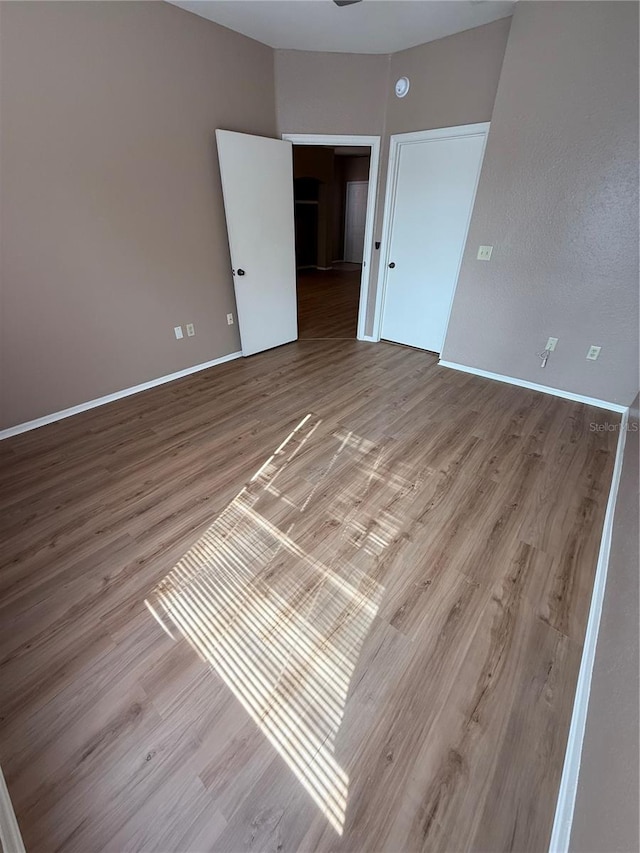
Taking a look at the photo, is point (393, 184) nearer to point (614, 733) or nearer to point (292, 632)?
point (292, 632)

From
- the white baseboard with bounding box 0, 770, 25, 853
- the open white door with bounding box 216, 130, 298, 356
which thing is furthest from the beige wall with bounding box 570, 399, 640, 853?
the open white door with bounding box 216, 130, 298, 356

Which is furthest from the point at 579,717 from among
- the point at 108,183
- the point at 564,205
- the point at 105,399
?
the point at 108,183

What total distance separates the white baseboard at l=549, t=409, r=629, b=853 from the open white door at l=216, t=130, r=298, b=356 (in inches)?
132

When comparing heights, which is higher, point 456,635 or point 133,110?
point 133,110

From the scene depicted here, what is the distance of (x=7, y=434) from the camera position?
249 cm

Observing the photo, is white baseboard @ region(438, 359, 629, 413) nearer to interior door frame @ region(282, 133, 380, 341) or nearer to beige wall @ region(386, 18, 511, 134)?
interior door frame @ region(282, 133, 380, 341)

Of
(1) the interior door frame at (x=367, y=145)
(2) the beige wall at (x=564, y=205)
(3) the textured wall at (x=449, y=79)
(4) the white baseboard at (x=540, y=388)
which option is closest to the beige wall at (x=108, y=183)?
(1) the interior door frame at (x=367, y=145)

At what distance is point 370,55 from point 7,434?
14.1 ft

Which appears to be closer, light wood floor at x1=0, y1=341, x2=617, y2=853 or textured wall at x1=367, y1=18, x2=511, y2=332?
light wood floor at x1=0, y1=341, x2=617, y2=853

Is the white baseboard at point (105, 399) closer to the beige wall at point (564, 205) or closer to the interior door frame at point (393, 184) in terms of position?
the interior door frame at point (393, 184)

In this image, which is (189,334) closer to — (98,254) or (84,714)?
(98,254)

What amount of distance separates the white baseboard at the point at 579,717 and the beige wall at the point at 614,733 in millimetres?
44

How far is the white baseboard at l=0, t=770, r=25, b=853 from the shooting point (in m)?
0.87

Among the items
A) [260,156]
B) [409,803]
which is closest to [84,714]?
[409,803]
